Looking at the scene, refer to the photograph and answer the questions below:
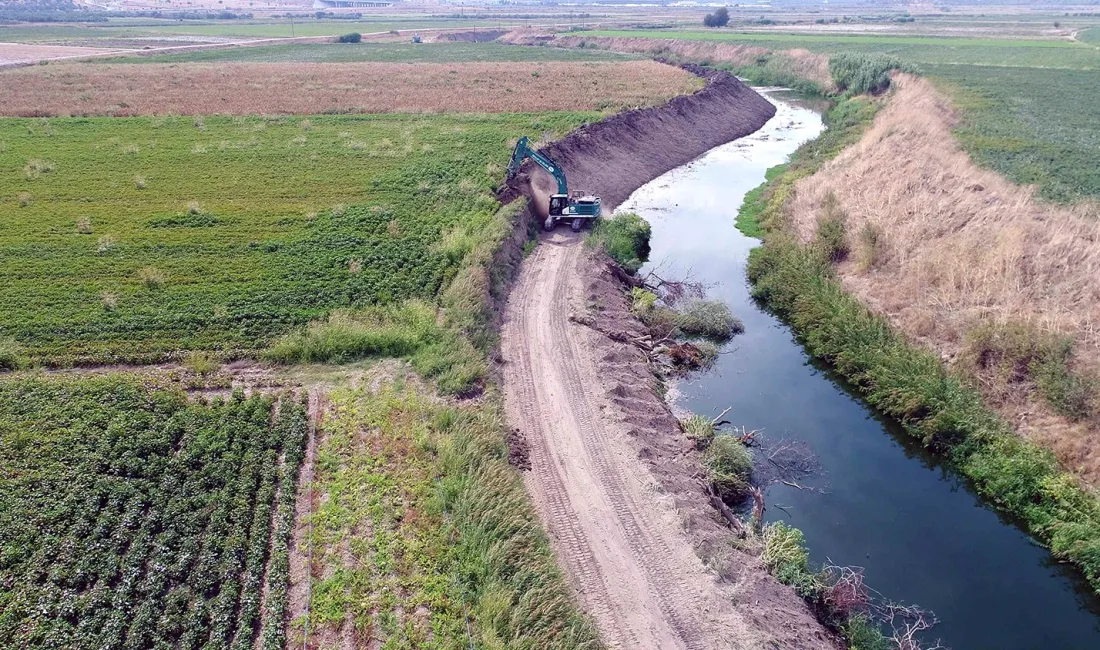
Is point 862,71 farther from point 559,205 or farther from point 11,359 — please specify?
point 11,359

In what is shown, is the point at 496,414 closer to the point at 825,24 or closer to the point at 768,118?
the point at 768,118

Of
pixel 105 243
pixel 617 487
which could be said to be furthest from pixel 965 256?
pixel 105 243

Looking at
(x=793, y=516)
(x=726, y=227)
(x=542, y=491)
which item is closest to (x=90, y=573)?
(x=542, y=491)

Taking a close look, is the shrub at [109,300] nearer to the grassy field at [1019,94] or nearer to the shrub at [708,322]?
the shrub at [708,322]

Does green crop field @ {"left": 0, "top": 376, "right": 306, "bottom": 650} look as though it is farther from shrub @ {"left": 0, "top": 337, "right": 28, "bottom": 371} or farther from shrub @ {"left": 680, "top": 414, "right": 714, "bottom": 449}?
shrub @ {"left": 680, "top": 414, "right": 714, "bottom": 449}

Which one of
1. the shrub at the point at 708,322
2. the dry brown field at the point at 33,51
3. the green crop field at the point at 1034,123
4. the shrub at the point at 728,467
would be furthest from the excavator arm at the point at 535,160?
the dry brown field at the point at 33,51

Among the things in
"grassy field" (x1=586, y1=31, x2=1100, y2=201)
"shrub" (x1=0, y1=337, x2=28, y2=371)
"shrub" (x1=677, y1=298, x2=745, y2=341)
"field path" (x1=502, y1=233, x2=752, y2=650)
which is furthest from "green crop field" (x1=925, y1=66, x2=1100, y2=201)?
"shrub" (x1=0, y1=337, x2=28, y2=371)
